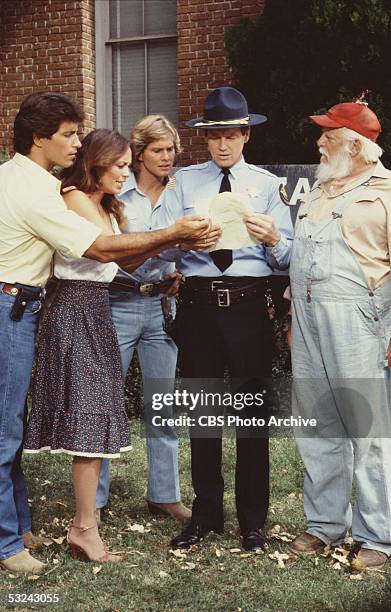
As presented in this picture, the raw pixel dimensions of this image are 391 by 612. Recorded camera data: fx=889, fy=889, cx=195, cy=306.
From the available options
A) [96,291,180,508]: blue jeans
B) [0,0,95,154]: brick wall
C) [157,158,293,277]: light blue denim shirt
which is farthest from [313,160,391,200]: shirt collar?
[0,0,95,154]: brick wall

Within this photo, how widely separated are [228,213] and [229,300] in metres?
0.44

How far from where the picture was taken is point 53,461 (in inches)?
248

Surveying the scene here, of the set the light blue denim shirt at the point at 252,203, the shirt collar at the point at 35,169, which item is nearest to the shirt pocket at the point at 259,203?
the light blue denim shirt at the point at 252,203

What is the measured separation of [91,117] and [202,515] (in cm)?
671

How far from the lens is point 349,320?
13.5 ft

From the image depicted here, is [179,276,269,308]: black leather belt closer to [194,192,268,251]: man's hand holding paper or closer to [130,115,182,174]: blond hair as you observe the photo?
[194,192,268,251]: man's hand holding paper

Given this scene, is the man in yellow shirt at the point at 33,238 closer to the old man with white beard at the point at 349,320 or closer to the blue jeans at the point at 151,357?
the old man with white beard at the point at 349,320

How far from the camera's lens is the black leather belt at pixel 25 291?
3941 millimetres

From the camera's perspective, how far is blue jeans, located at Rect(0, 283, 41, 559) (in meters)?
3.97

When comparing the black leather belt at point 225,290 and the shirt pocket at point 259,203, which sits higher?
the shirt pocket at point 259,203

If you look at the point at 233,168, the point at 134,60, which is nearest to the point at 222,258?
the point at 233,168

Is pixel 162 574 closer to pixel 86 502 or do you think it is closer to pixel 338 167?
pixel 86 502

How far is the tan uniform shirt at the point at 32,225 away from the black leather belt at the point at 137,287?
764 mm

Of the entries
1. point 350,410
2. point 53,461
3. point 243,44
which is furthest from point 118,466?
point 243,44
